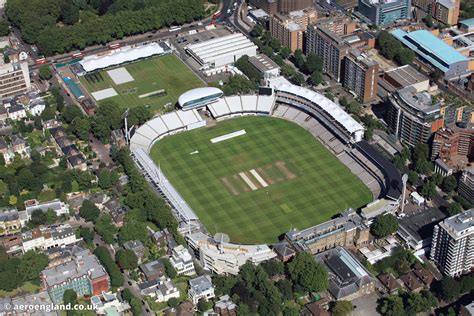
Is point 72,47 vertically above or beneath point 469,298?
above

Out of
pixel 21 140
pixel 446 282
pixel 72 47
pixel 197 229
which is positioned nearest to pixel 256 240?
pixel 197 229

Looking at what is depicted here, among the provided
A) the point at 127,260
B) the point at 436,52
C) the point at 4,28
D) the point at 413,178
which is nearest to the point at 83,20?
the point at 4,28

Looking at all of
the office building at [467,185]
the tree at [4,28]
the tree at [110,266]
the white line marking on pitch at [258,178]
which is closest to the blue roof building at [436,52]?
the office building at [467,185]

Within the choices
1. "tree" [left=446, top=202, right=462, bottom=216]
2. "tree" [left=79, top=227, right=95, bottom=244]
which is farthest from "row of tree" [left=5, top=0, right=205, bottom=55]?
"tree" [left=446, top=202, right=462, bottom=216]

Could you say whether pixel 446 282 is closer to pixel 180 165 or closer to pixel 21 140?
pixel 180 165

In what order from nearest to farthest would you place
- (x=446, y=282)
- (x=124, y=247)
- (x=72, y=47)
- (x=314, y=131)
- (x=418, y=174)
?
(x=446, y=282)
(x=124, y=247)
(x=418, y=174)
(x=314, y=131)
(x=72, y=47)

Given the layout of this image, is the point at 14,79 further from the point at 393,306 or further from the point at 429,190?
the point at 393,306

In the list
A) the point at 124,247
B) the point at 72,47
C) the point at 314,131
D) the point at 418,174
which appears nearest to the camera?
the point at 124,247
